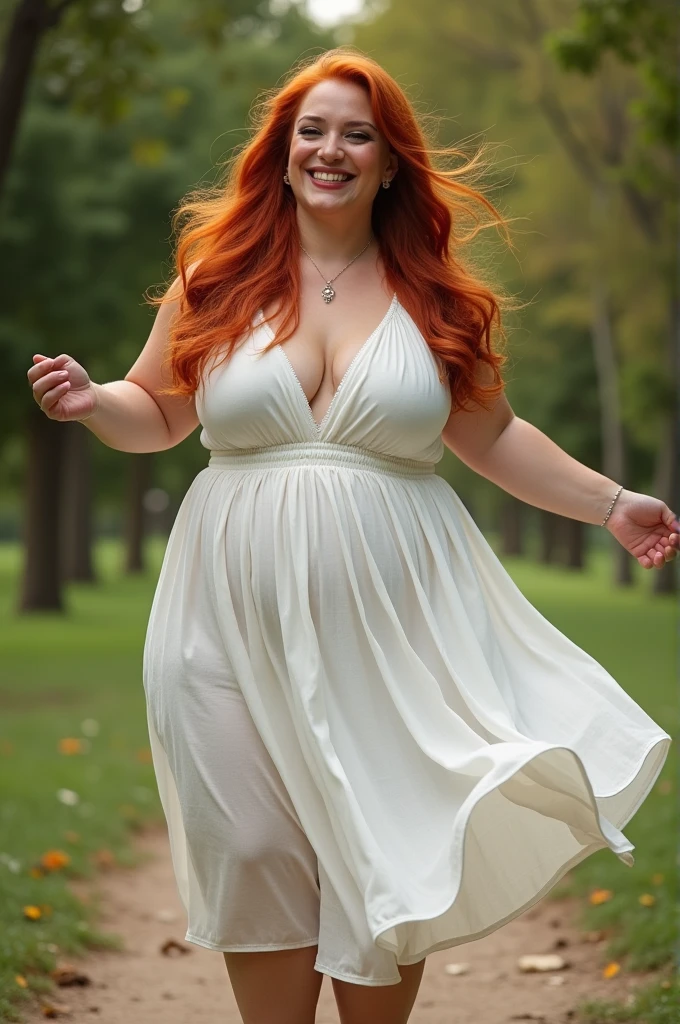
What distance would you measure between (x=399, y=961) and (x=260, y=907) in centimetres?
38

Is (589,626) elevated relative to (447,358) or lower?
lower

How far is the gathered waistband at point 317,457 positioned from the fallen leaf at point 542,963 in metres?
2.64

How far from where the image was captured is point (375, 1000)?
351cm

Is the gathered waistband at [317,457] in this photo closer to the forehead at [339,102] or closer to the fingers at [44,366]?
the fingers at [44,366]

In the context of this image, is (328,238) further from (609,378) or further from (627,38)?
(609,378)

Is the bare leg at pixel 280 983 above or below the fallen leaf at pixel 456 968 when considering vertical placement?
above

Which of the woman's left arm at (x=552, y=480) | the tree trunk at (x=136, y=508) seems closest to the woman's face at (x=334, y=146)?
the woman's left arm at (x=552, y=480)

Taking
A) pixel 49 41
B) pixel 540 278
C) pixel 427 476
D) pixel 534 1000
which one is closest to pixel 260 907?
pixel 427 476

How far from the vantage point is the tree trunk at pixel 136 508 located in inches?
1400

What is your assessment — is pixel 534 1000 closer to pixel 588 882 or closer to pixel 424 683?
pixel 588 882

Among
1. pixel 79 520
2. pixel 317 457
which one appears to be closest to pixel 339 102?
pixel 317 457

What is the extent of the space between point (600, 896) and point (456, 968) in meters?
0.82

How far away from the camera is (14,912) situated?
5516 millimetres

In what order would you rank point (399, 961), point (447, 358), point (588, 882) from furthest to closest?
point (588, 882), point (447, 358), point (399, 961)
